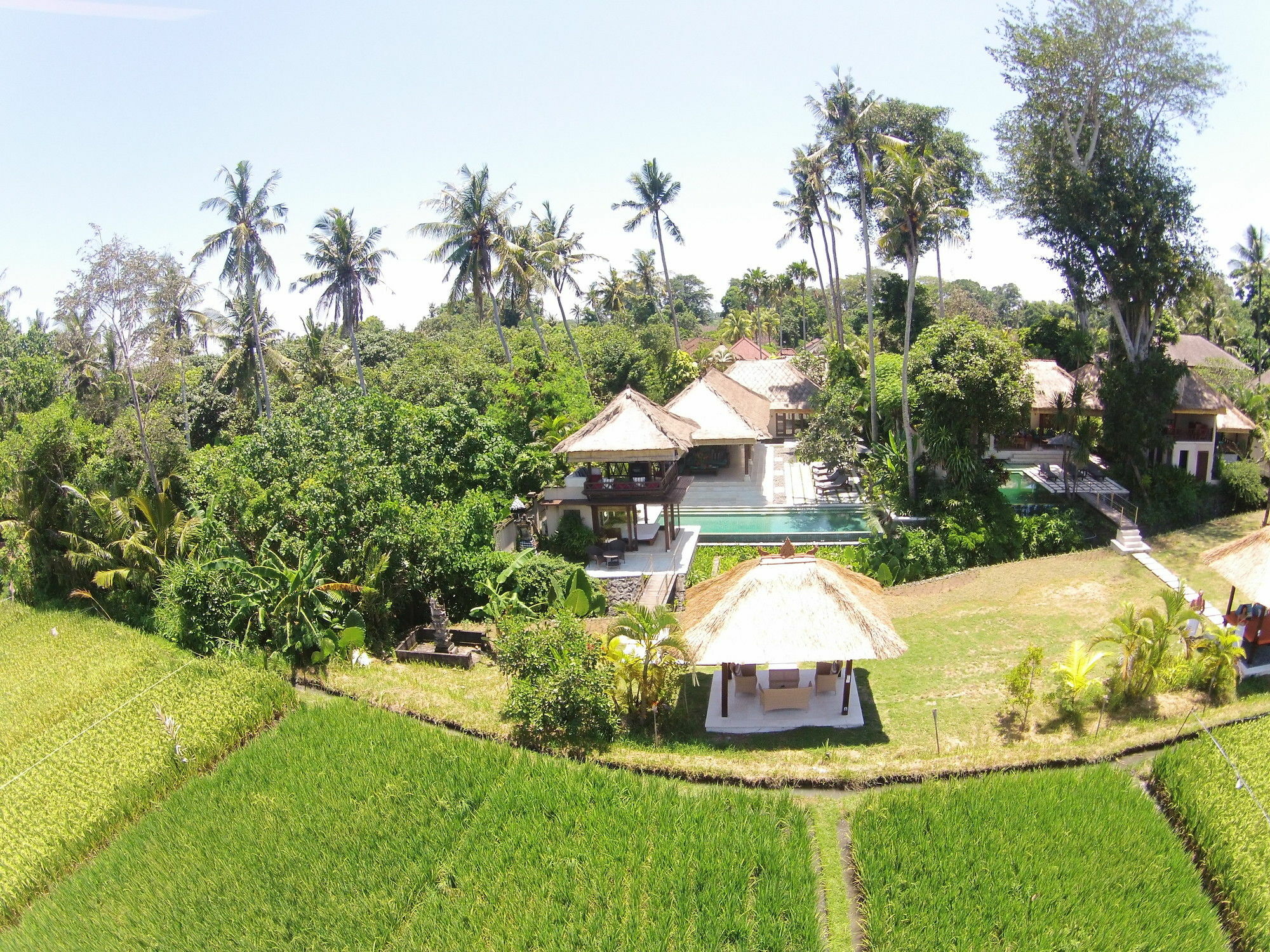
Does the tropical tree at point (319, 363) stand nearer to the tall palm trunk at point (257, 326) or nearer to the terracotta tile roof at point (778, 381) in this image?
the tall palm trunk at point (257, 326)

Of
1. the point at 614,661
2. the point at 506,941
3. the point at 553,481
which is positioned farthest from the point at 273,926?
the point at 553,481

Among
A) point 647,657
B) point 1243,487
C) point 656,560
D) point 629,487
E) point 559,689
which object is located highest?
point 629,487

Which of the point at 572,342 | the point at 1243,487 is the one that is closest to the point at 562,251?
the point at 572,342

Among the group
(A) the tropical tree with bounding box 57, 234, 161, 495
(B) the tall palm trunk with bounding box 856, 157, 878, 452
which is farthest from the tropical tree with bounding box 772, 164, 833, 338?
(A) the tropical tree with bounding box 57, 234, 161, 495

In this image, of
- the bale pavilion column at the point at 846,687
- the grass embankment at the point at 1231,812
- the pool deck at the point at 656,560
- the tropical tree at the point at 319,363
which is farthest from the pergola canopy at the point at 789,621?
the tropical tree at the point at 319,363

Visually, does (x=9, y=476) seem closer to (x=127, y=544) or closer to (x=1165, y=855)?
(x=127, y=544)

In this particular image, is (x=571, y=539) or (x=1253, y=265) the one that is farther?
(x=1253, y=265)

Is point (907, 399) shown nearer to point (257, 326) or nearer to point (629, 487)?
point (629, 487)
